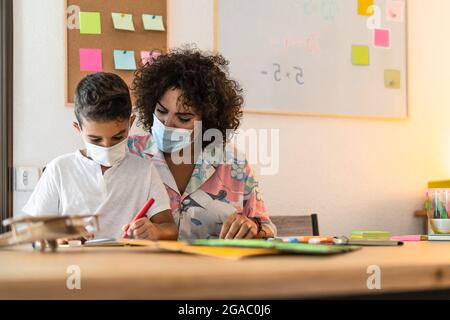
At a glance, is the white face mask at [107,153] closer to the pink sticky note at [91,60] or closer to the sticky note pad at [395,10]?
the pink sticky note at [91,60]

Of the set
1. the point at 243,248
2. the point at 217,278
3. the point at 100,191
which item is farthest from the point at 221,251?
the point at 100,191

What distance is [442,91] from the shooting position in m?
3.00

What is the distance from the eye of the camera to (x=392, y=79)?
9.40 ft

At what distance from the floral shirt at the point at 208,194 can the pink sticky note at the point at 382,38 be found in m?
1.42

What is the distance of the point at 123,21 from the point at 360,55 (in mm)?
1155

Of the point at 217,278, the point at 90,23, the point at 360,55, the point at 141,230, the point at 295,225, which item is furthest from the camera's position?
the point at 360,55

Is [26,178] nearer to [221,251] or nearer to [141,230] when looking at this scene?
[141,230]

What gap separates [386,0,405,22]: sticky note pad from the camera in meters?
2.85

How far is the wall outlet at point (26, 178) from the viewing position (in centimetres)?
222

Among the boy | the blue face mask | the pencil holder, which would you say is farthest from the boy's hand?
the pencil holder

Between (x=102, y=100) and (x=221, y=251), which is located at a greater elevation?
(x=102, y=100)

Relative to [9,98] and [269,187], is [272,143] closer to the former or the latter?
[269,187]
